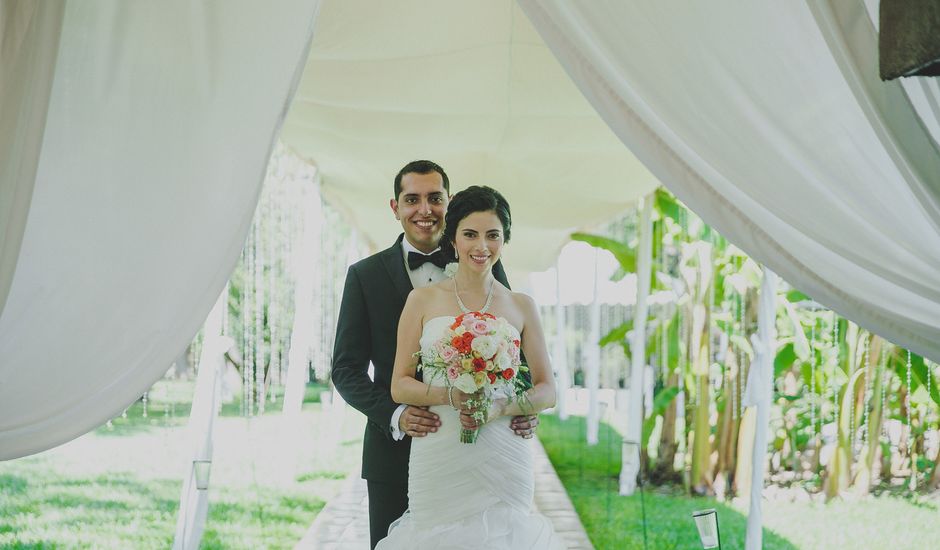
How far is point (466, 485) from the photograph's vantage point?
325cm

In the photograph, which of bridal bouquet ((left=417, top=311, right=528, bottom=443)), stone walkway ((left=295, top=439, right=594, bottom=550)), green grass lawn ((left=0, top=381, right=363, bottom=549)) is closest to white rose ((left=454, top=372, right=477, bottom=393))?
bridal bouquet ((left=417, top=311, right=528, bottom=443))

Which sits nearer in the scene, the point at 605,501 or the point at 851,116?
the point at 851,116

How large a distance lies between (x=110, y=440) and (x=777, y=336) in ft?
30.8

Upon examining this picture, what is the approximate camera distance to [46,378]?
268 cm

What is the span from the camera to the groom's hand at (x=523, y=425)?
3.28m

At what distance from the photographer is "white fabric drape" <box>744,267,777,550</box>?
5.26 meters

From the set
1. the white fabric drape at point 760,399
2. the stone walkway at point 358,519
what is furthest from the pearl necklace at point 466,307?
the stone walkway at point 358,519

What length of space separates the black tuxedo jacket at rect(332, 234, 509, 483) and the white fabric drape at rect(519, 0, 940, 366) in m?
1.10

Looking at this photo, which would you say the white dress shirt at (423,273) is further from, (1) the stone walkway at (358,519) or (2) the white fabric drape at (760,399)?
(1) the stone walkway at (358,519)

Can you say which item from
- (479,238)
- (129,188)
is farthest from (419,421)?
(129,188)

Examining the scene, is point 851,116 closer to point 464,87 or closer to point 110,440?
point 464,87

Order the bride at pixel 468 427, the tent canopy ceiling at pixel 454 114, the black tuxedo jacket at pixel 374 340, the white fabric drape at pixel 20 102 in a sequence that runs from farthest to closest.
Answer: the tent canopy ceiling at pixel 454 114, the black tuxedo jacket at pixel 374 340, the bride at pixel 468 427, the white fabric drape at pixel 20 102

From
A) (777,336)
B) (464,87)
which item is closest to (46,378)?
(464,87)

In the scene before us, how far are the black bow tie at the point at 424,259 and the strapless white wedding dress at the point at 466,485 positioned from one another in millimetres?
362
